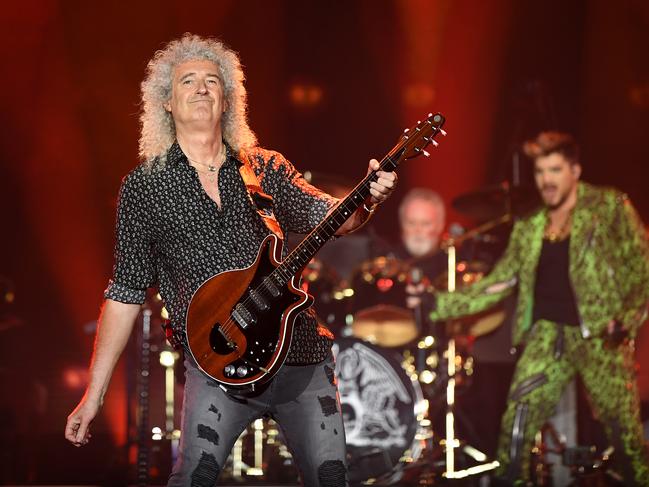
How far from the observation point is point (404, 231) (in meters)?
8.43

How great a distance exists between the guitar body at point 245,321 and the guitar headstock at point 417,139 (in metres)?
0.57


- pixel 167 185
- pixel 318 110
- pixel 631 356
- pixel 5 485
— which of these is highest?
pixel 318 110

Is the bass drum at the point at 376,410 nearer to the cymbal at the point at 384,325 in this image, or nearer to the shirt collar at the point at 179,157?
the cymbal at the point at 384,325

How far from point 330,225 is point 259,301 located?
0.38m

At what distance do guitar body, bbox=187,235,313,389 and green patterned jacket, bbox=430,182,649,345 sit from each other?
160 inches

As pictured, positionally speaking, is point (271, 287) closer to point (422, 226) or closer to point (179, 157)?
point (179, 157)

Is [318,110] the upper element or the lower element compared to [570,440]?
upper

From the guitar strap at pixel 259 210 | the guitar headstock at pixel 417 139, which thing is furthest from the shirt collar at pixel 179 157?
the guitar headstock at pixel 417 139

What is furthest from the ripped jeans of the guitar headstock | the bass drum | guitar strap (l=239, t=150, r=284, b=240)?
the bass drum

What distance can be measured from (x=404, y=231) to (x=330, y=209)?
5154 millimetres

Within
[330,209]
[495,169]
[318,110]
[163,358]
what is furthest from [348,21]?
[330,209]

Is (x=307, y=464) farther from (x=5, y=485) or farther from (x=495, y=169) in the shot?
(x=495, y=169)

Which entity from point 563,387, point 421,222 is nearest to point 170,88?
point 563,387

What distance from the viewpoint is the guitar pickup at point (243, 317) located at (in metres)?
3.10
